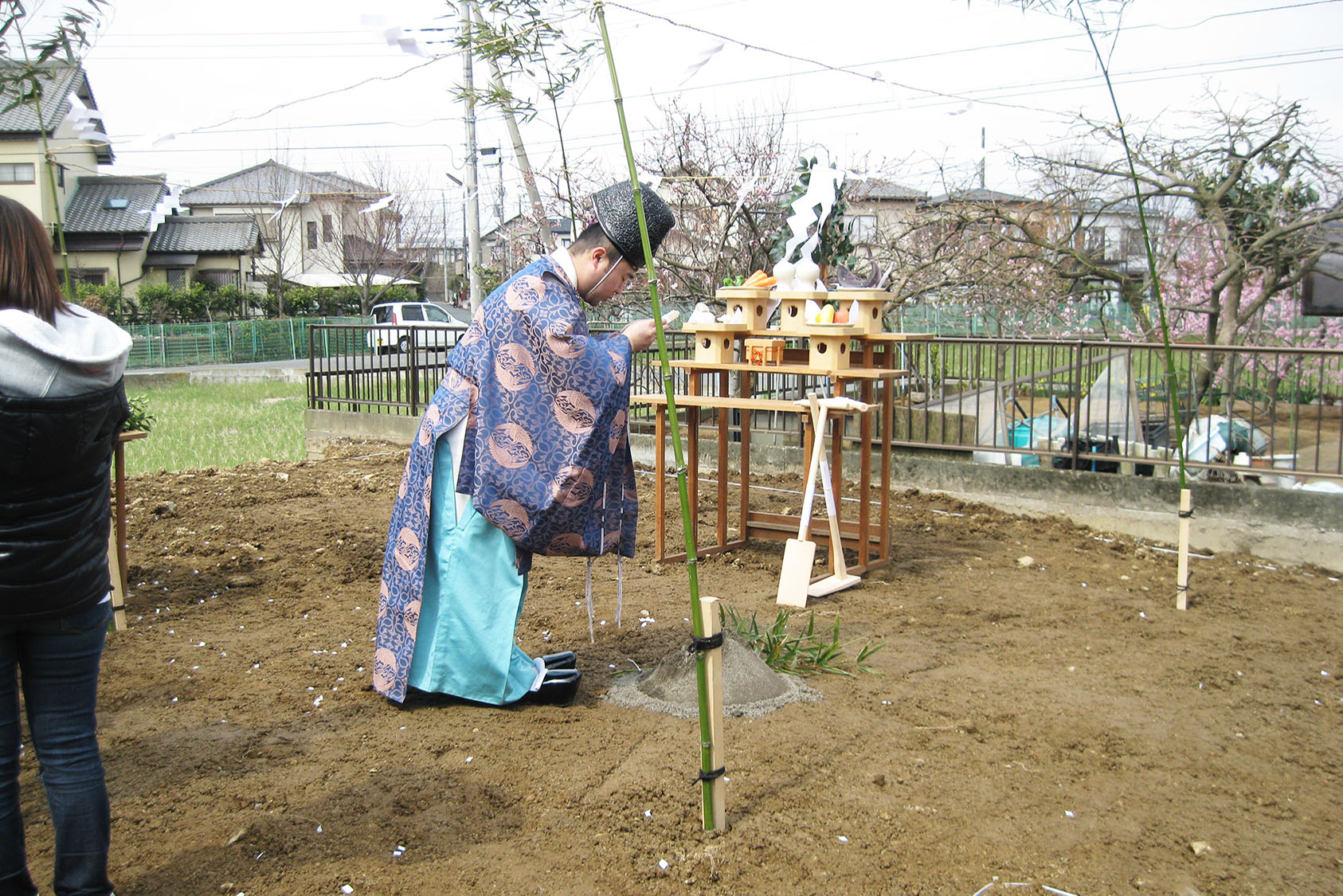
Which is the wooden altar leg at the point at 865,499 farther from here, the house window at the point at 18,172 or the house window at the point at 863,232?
the house window at the point at 18,172

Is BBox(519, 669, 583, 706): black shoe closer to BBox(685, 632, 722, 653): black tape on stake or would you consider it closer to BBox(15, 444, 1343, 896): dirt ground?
BBox(15, 444, 1343, 896): dirt ground

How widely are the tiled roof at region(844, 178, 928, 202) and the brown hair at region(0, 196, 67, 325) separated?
430 inches

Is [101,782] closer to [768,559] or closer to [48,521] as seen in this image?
[48,521]

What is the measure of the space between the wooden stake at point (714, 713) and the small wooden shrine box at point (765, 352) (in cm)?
309

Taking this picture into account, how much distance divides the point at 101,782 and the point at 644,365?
843 cm

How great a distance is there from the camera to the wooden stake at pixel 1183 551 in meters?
4.77

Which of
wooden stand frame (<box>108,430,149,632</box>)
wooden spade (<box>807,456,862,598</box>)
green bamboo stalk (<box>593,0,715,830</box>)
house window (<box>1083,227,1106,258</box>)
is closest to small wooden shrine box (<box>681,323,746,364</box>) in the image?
wooden spade (<box>807,456,862,598</box>)

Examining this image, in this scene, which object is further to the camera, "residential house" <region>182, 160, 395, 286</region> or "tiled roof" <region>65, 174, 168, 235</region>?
"residential house" <region>182, 160, 395, 286</region>

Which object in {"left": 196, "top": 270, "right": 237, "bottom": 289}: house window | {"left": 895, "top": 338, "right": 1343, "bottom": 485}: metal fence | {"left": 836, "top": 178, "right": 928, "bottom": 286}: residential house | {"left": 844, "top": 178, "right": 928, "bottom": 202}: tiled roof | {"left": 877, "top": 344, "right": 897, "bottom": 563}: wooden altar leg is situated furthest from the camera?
{"left": 196, "top": 270, "right": 237, "bottom": 289}: house window

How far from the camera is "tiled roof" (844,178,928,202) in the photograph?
12375mm

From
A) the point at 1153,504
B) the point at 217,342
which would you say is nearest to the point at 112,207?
the point at 217,342

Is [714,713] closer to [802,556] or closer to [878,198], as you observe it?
[802,556]

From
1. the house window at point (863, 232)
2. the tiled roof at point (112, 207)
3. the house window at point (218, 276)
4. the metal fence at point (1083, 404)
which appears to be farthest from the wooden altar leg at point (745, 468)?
the house window at point (218, 276)

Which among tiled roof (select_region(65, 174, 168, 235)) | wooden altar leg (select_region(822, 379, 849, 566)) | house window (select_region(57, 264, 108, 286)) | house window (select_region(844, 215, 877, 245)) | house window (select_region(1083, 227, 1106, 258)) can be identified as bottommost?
wooden altar leg (select_region(822, 379, 849, 566))
